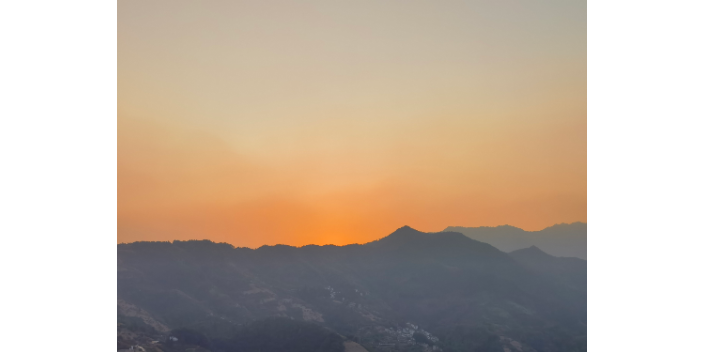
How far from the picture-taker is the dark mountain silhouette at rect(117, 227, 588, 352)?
53125 mm

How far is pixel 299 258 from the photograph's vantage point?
67500 millimetres

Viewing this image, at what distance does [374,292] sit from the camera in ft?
210

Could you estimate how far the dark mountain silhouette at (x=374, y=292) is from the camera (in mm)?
53125

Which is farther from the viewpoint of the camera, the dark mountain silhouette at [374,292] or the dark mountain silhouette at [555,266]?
the dark mountain silhouette at [555,266]

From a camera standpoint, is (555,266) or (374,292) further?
(555,266)

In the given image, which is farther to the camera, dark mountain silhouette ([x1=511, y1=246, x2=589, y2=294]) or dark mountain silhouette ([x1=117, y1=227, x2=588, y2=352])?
dark mountain silhouette ([x1=511, y1=246, x2=589, y2=294])

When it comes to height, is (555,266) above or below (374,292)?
above
